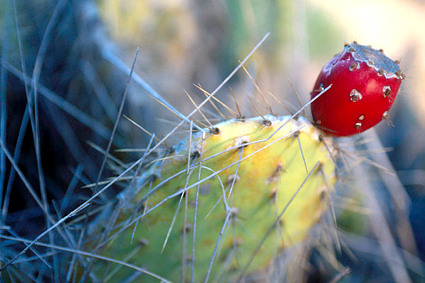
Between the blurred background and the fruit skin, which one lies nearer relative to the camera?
the fruit skin

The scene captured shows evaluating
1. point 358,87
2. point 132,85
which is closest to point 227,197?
point 358,87

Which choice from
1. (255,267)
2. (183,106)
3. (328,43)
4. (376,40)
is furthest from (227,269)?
(376,40)

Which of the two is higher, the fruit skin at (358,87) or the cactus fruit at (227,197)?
the fruit skin at (358,87)

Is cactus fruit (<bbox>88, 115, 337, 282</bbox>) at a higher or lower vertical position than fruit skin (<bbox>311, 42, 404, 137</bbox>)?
lower

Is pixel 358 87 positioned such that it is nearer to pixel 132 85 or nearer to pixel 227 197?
pixel 227 197

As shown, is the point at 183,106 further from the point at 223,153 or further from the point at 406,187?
the point at 406,187

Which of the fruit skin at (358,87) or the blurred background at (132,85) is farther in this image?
the blurred background at (132,85)
